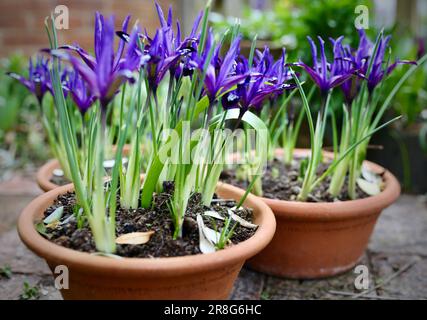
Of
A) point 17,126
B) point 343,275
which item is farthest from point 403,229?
point 17,126

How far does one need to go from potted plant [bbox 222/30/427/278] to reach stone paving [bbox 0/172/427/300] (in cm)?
5

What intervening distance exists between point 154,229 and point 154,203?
0.11m

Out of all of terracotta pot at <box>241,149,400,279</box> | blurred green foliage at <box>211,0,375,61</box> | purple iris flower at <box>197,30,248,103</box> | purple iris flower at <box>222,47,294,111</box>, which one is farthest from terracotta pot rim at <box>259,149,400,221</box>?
blurred green foliage at <box>211,0,375,61</box>

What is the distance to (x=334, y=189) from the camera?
1.61 metres

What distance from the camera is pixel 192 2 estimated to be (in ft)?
12.0

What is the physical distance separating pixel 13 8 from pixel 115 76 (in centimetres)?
304

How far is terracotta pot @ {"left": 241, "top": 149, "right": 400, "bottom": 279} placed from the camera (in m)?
1.44

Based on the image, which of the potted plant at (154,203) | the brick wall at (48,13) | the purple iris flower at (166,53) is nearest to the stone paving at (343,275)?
the potted plant at (154,203)

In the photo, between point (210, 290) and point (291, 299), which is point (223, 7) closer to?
point (291, 299)

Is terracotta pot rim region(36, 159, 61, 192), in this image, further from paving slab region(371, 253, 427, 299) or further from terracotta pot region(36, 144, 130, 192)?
paving slab region(371, 253, 427, 299)

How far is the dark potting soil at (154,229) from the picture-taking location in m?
1.05

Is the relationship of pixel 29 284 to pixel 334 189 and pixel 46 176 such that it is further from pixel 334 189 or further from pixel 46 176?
pixel 334 189

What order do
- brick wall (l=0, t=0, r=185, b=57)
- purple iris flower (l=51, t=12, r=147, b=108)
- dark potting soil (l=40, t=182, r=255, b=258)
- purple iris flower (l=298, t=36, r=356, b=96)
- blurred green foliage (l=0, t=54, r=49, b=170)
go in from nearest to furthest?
1. purple iris flower (l=51, t=12, r=147, b=108)
2. dark potting soil (l=40, t=182, r=255, b=258)
3. purple iris flower (l=298, t=36, r=356, b=96)
4. blurred green foliage (l=0, t=54, r=49, b=170)
5. brick wall (l=0, t=0, r=185, b=57)

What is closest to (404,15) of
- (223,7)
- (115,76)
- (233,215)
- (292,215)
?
(223,7)
